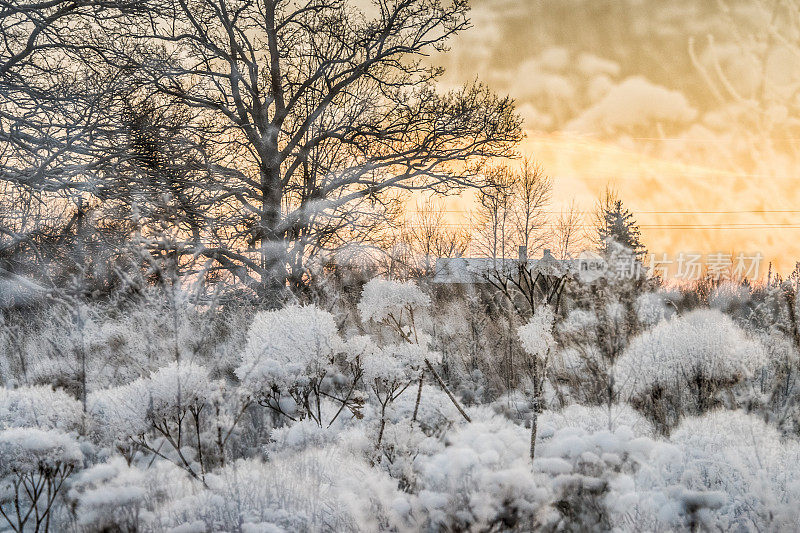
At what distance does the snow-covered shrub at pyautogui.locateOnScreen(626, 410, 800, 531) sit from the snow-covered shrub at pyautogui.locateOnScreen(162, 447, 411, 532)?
46.1 inches

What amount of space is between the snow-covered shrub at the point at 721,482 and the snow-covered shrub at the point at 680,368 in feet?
1.70

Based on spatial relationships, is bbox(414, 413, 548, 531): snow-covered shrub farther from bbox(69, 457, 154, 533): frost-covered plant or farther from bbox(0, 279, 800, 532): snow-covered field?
bbox(69, 457, 154, 533): frost-covered plant

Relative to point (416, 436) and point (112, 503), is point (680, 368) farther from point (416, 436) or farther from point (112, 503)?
point (112, 503)

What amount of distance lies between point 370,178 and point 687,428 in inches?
324

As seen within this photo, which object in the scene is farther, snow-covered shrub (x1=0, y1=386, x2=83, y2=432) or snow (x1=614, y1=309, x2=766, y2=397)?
snow (x1=614, y1=309, x2=766, y2=397)

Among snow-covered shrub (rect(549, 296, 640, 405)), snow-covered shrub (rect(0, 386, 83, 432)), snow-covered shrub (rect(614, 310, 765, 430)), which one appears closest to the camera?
snow-covered shrub (rect(549, 296, 640, 405))

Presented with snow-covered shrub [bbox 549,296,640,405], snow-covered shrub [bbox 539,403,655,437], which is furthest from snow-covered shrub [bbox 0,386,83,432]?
snow-covered shrub [bbox 549,296,640,405]

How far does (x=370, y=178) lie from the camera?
10.4 meters

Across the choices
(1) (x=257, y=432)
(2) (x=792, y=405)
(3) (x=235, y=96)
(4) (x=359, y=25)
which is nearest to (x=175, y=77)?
(3) (x=235, y=96)

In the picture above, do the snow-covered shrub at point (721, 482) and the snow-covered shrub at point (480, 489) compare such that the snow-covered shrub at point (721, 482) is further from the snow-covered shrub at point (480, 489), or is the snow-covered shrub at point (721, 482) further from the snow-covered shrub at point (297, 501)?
the snow-covered shrub at point (297, 501)

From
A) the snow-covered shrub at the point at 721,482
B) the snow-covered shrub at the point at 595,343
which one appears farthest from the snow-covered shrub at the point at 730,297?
the snow-covered shrub at the point at 721,482

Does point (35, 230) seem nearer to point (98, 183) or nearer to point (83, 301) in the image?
point (98, 183)

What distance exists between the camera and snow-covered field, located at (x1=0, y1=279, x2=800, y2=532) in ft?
7.46

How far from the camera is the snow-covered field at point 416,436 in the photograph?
7.46 ft
